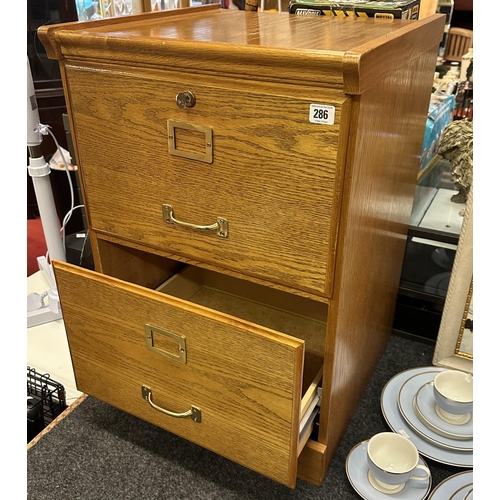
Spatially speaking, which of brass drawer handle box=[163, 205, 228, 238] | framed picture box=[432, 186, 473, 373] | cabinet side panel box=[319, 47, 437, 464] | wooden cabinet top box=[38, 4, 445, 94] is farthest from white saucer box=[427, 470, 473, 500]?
wooden cabinet top box=[38, 4, 445, 94]

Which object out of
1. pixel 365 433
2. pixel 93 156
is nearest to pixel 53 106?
pixel 93 156

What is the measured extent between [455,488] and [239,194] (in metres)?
0.56

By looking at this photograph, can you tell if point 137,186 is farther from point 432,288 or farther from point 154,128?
point 432,288

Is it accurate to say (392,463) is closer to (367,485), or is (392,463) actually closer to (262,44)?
(367,485)

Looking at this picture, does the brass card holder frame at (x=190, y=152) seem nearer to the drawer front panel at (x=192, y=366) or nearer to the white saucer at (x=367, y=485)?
the drawer front panel at (x=192, y=366)

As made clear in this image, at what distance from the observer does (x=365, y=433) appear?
898 mm

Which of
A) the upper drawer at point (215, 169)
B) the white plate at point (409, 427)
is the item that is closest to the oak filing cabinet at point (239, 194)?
the upper drawer at point (215, 169)

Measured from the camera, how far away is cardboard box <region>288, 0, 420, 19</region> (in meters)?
0.78

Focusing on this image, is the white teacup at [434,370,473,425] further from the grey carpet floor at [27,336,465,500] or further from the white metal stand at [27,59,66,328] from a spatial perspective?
the white metal stand at [27,59,66,328]

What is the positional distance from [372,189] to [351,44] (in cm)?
19

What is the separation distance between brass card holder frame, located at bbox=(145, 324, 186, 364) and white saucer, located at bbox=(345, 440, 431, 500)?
34cm

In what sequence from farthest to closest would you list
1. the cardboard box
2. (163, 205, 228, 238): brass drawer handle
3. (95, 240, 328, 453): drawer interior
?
1. (95, 240, 328, 453): drawer interior
2. the cardboard box
3. (163, 205, 228, 238): brass drawer handle

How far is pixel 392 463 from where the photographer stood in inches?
30.9

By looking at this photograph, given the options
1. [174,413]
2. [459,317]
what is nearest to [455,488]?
[459,317]
